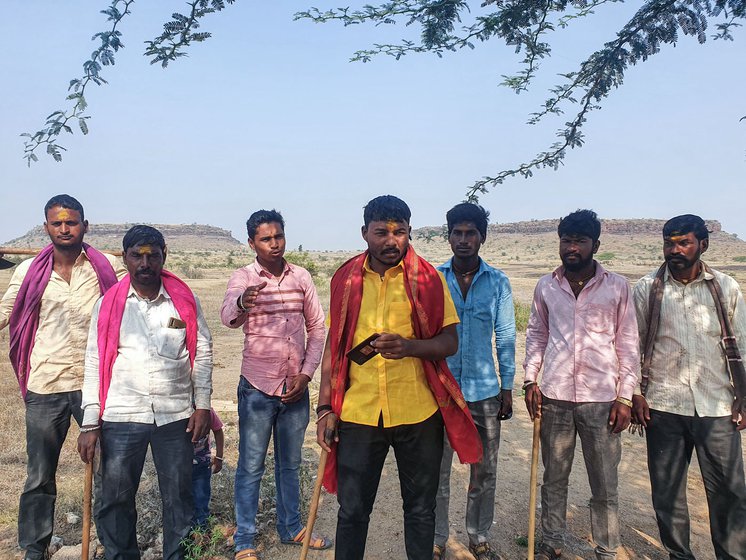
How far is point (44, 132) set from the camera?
2.43 metres

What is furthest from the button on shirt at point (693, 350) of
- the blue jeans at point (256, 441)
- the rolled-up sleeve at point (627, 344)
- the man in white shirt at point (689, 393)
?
the blue jeans at point (256, 441)

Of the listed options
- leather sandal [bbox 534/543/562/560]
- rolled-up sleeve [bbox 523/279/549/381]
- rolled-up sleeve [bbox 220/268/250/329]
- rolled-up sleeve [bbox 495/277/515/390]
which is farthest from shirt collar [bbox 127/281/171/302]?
leather sandal [bbox 534/543/562/560]

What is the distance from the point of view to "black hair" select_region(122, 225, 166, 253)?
291 centimetres

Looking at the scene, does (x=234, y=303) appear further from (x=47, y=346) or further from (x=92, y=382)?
(x=47, y=346)

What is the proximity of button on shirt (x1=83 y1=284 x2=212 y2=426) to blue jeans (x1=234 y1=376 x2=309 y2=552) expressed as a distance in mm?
409

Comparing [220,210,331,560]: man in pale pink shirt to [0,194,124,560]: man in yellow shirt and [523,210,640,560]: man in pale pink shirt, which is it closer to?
[0,194,124,560]: man in yellow shirt

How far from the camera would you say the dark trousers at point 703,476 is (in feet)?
9.97

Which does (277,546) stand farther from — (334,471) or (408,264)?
(408,264)

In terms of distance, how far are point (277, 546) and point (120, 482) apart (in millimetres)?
1293

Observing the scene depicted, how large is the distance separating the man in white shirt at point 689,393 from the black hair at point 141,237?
9.83 feet

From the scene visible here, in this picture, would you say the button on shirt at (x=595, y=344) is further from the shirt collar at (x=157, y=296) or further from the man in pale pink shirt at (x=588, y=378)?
the shirt collar at (x=157, y=296)

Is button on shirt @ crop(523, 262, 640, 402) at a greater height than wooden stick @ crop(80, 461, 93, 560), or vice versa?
button on shirt @ crop(523, 262, 640, 402)

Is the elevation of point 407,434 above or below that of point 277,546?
above

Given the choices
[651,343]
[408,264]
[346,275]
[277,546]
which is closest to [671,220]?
[651,343]
